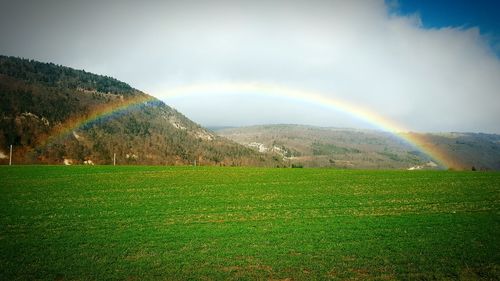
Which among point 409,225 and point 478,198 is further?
point 478,198

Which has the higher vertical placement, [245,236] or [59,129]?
[59,129]

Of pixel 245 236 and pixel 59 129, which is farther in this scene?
pixel 59 129

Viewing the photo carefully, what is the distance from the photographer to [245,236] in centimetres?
1794

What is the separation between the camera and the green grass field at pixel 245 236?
43.1 ft

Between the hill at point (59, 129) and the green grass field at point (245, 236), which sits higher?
the hill at point (59, 129)

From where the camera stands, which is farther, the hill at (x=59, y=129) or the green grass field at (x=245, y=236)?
the hill at (x=59, y=129)

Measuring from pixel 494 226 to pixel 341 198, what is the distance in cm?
1245

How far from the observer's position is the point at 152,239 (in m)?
17.2

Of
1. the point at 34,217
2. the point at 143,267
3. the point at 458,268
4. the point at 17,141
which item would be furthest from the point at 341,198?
the point at 17,141

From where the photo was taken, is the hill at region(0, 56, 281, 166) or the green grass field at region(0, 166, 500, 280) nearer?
the green grass field at region(0, 166, 500, 280)

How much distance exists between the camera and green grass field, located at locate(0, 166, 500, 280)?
13133mm

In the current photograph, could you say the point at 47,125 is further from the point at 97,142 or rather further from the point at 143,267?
the point at 143,267

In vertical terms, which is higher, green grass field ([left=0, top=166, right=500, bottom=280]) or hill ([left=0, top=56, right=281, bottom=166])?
hill ([left=0, top=56, right=281, bottom=166])

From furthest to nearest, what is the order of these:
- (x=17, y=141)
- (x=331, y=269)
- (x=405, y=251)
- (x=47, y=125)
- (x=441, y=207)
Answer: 1. (x=47, y=125)
2. (x=17, y=141)
3. (x=441, y=207)
4. (x=405, y=251)
5. (x=331, y=269)
